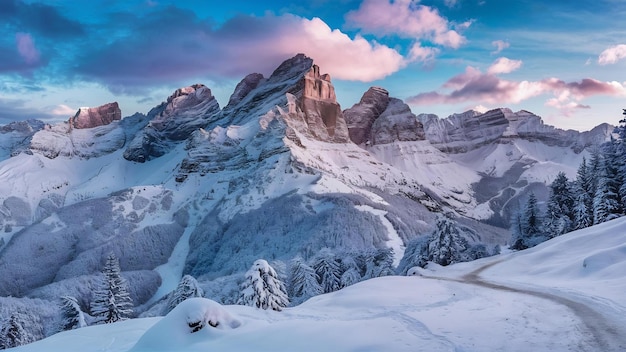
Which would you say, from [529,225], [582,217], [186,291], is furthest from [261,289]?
[529,225]

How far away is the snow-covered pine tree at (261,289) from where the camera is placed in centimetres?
2683

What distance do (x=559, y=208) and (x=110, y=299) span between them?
5459 cm

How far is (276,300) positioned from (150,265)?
421ft

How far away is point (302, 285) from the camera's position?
55.5 m

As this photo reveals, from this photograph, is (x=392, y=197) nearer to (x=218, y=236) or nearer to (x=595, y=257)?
(x=218, y=236)

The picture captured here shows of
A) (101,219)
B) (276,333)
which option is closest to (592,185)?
(276,333)

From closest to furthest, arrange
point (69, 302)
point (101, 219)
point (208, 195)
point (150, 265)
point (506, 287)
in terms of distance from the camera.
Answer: point (506, 287) → point (69, 302) → point (150, 265) → point (101, 219) → point (208, 195)

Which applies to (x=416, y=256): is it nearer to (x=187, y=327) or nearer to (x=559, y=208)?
(x=559, y=208)

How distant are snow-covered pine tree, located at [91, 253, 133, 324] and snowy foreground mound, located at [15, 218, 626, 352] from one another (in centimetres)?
2933

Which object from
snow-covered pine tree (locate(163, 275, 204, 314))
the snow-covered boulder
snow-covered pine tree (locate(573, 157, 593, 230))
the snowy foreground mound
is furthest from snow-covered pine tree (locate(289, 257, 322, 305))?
the snow-covered boulder

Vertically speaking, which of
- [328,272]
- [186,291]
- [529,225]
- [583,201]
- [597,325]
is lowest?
[328,272]

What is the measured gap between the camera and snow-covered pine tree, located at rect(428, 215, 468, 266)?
51.5 meters

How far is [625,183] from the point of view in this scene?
4553 centimetres

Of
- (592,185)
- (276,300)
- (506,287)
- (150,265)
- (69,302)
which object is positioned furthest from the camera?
(150,265)
